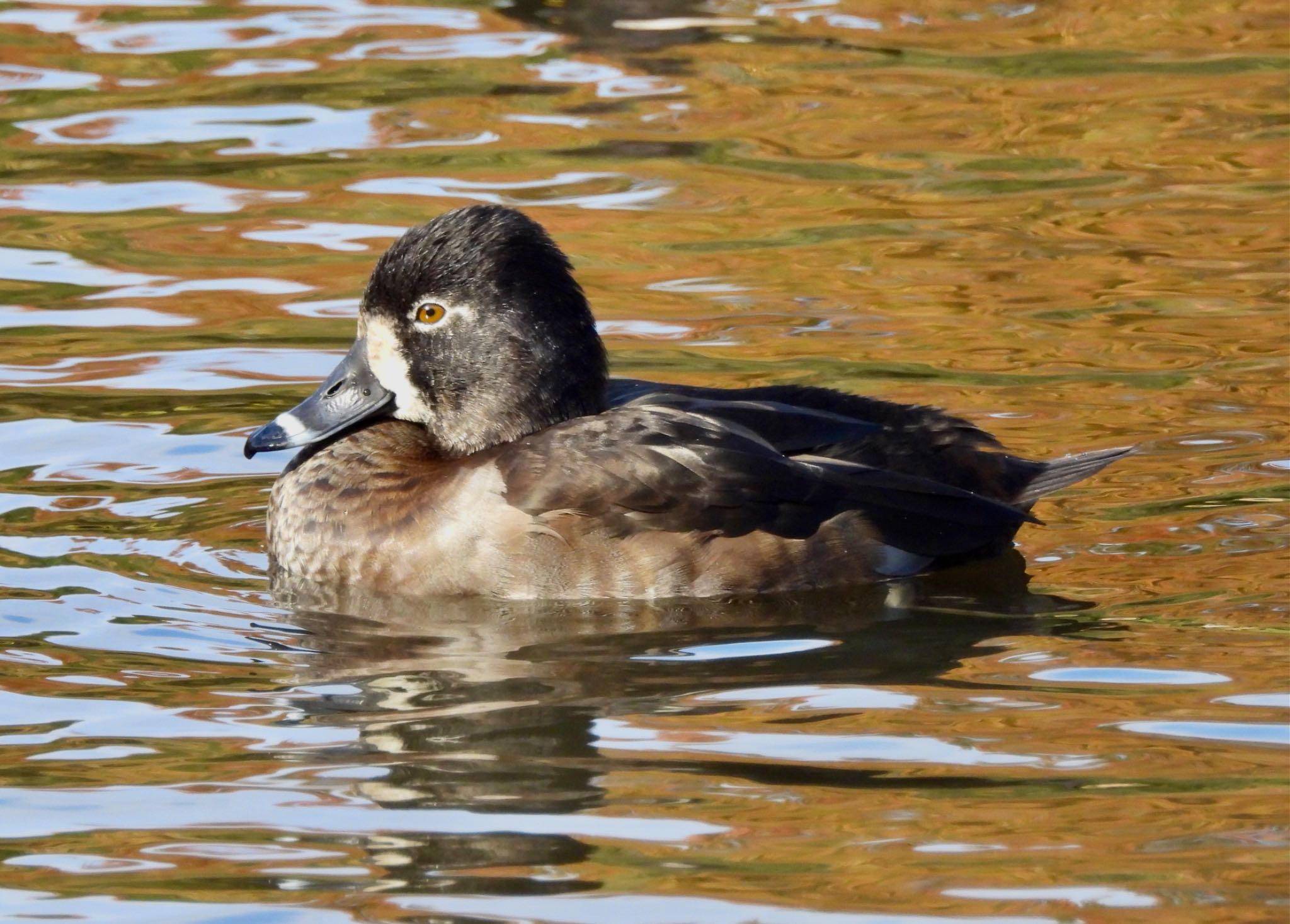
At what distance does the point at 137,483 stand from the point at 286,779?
2616 mm

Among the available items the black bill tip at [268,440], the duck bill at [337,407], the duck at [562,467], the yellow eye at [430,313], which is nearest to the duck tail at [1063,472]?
the duck at [562,467]

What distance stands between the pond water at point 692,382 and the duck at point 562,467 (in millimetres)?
136

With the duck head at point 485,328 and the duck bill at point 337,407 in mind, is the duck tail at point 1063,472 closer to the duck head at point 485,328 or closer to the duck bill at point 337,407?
the duck head at point 485,328

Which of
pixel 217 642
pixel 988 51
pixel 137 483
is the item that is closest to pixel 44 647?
pixel 217 642

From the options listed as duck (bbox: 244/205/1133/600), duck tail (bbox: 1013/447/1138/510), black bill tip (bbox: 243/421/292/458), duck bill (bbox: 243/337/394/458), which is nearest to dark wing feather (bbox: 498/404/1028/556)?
duck (bbox: 244/205/1133/600)

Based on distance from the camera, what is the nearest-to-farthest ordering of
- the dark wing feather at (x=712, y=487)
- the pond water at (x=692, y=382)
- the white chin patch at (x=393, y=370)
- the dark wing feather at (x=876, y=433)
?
the pond water at (x=692, y=382) < the dark wing feather at (x=712, y=487) < the dark wing feather at (x=876, y=433) < the white chin patch at (x=393, y=370)

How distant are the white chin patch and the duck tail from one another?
5.97ft

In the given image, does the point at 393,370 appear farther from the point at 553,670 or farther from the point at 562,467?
the point at 553,670

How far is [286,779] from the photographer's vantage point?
15.0 ft

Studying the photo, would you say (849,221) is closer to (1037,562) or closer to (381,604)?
(1037,562)

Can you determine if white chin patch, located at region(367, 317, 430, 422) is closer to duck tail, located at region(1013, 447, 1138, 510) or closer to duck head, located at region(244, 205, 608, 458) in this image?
duck head, located at region(244, 205, 608, 458)

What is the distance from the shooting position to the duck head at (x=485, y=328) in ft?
20.2

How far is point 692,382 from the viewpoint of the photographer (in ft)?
25.6

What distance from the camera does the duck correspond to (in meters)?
5.84
